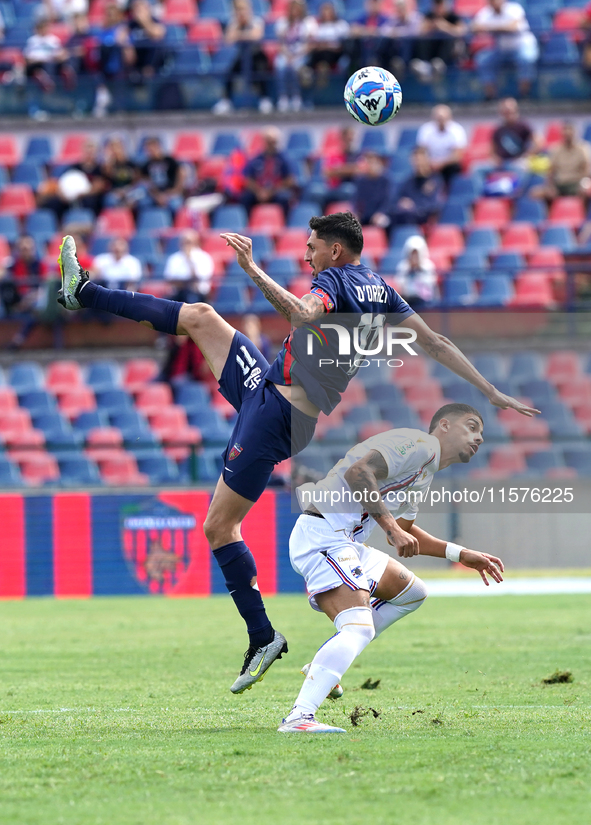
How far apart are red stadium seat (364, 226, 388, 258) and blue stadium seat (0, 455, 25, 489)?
6306 mm

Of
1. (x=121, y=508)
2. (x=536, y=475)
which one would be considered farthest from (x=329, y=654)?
(x=536, y=475)

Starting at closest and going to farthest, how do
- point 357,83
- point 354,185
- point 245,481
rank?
1. point 245,481
2. point 357,83
3. point 354,185

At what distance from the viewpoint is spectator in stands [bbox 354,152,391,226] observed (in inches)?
721

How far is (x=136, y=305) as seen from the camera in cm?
646

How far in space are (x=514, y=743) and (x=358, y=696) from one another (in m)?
1.88

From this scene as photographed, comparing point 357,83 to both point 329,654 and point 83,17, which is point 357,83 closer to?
point 329,654

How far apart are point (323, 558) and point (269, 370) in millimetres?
1065

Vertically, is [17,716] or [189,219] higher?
[189,219]

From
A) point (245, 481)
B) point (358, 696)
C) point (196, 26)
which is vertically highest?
point (196, 26)

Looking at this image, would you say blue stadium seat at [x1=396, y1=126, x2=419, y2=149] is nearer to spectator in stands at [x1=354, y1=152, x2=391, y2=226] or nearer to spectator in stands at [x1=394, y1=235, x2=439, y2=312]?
spectator in stands at [x1=354, y1=152, x2=391, y2=226]

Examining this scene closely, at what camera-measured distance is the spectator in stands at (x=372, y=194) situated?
18312mm

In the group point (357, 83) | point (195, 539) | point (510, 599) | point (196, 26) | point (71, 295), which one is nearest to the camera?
point (71, 295)

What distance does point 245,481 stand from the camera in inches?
240

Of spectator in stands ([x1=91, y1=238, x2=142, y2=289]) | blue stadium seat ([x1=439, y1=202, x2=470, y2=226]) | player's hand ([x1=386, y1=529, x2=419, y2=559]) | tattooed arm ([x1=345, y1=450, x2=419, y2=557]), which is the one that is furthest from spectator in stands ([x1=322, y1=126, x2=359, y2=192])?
player's hand ([x1=386, y1=529, x2=419, y2=559])
